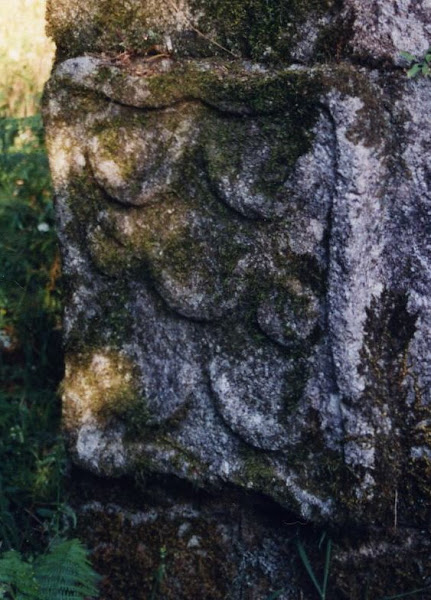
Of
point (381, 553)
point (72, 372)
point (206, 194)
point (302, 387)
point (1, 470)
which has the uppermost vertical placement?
point (206, 194)

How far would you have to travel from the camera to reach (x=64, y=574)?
1.88 meters

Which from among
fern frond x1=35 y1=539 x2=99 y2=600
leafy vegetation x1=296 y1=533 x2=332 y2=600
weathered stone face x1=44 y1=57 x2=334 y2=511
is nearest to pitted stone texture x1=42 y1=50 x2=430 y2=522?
weathered stone face x1=44 y1=57 x2=334 y2=511

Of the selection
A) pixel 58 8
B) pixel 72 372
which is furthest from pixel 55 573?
pixel 58 8

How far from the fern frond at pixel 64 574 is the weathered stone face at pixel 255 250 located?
33 cm

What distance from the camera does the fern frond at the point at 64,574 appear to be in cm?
186

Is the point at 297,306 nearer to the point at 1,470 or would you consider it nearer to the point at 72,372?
the point at 72,372

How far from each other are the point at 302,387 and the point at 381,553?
0.50 m

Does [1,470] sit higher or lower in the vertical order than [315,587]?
lower

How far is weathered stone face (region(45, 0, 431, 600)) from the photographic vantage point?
1918 millimetres

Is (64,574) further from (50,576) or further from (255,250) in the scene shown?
(255,250)

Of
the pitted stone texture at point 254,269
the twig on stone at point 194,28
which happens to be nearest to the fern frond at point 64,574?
the pitted stone texture at point 254,269

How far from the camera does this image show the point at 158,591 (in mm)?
2176

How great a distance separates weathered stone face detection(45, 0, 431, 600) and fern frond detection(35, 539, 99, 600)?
33cm

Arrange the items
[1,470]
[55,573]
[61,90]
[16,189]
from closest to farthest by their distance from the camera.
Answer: [55,573], [61,90], [1,470], [16,189]
